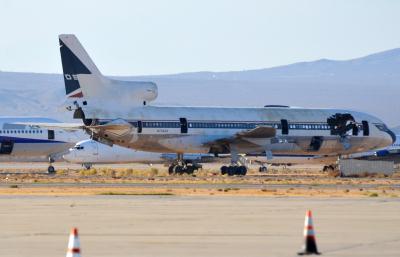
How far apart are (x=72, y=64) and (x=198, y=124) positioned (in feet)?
27.6

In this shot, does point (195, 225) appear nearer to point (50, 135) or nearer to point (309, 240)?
point (309, 240)

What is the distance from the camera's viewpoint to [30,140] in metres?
91.8

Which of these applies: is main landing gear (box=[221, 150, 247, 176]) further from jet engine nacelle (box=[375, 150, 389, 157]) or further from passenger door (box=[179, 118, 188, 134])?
jet engine nacelle (box=[375, 150, 389, 157])

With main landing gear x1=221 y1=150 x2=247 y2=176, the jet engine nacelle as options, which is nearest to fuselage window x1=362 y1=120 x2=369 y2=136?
main landing gear x1=221 y1=150 x2=247 y2=176

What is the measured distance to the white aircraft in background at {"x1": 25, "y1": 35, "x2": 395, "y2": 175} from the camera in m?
68.6

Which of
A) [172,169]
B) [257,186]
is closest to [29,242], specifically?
[257,186]

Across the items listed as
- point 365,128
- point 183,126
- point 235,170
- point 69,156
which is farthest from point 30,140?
point 365,128

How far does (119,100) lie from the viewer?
69250 millimetres

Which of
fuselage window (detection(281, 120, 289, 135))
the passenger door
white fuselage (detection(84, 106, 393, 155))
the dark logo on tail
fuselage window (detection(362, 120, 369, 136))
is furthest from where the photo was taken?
fuselage window (detection(362, 120, 369, 136))

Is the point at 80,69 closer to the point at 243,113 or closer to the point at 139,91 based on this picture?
the point at 139,91

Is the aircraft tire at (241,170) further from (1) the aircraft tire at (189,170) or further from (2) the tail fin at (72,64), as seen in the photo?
(2) the tail fin at (72,64)

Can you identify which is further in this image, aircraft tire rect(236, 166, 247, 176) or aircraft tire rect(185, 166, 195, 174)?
aircraft tire rect(185, 166, 195, 174)

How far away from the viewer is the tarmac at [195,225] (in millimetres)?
23906

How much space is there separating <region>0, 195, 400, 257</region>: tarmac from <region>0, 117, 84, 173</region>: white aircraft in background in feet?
161
